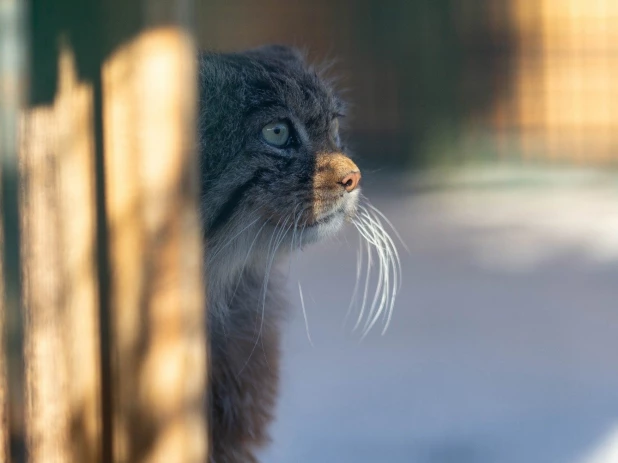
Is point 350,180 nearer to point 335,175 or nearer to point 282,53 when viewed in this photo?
point 335,175

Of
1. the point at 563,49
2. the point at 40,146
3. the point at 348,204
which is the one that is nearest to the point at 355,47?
the point at 563,49

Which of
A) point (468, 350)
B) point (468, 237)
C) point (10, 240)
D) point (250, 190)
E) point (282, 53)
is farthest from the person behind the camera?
point (468, 237)

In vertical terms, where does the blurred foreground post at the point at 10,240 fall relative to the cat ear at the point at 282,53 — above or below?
below

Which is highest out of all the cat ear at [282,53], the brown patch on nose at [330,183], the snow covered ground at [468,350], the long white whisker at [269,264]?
the cat ear at [282,53]

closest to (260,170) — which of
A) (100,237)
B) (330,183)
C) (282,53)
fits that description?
(330,183)

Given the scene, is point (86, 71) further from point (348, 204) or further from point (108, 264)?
point (348, 204)

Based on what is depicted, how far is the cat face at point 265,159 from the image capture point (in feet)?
6.35

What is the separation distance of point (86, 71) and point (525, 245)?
4.51 metres

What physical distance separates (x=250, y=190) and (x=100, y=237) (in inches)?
23.2

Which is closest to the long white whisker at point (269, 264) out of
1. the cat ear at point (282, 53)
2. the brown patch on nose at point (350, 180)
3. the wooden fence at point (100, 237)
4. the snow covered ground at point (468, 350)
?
the brown patch on nose at point (350, 180)

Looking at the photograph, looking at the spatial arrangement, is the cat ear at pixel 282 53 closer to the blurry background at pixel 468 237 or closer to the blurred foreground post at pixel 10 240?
the blurry background at pixel 468 237

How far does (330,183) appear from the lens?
78.3 inches

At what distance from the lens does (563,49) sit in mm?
7156

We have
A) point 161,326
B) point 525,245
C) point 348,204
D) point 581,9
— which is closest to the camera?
point 161,326
